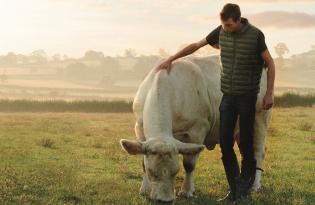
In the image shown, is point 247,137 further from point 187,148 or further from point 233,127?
point 187,148

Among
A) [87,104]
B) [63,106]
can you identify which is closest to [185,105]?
[87,104]

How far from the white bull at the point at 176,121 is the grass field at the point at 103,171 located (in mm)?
791

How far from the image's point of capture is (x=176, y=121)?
8867 millimetres

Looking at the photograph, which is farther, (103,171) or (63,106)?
(63,106)

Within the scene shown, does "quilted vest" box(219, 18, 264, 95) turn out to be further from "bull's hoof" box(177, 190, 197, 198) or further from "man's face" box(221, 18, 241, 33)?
"bull's hoof" box(177, 190, 197, 198)

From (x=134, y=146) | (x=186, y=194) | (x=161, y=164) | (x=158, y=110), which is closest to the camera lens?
(x=161, y=164)

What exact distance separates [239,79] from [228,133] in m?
0.89

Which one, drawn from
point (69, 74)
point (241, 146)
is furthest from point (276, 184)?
point (69, 74)

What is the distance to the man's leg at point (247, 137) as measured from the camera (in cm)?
841

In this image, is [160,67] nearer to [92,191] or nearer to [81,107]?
[92,191]

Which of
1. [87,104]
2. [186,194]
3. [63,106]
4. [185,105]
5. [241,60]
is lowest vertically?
[63,106]

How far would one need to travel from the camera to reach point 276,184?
11.0 m

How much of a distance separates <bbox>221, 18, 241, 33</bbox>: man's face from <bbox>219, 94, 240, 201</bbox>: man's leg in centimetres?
106

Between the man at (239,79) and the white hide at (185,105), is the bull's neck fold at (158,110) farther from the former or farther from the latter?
the man at (239,79)
